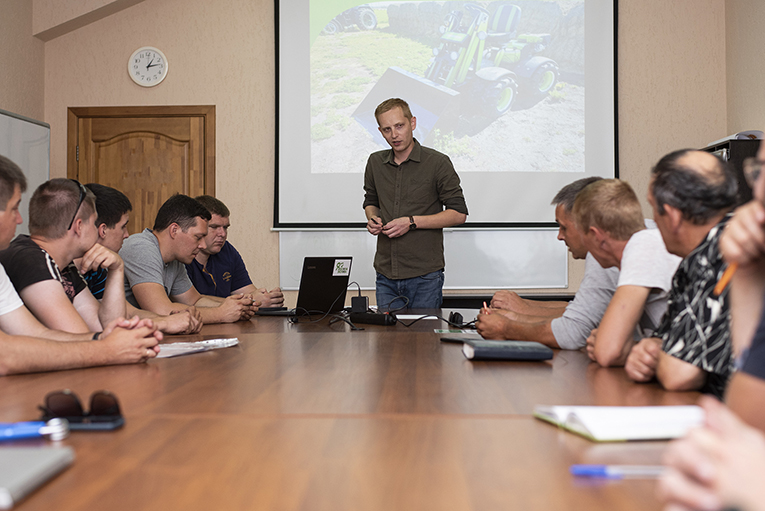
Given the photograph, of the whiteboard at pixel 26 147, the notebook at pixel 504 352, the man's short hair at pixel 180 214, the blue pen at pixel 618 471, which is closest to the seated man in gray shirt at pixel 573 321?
the notebook at pixel 504 352

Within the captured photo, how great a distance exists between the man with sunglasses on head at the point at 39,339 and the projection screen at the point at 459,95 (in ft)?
10.6

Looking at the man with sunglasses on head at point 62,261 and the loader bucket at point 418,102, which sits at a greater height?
the loader bucket at point 418,102

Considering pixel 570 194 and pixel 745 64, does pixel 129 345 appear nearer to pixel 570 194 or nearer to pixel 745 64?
pixel 570 194

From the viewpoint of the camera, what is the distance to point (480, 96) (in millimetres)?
4898

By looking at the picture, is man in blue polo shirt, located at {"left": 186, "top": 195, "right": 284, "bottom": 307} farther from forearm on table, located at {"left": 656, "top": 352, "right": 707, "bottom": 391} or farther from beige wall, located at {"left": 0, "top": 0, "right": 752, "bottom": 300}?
forearm on table, located at {"left": 656, "top": 352, "right": 707, "bottom": 391}

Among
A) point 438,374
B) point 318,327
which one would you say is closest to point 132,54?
point 318,327

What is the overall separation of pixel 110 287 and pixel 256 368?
3.75ft

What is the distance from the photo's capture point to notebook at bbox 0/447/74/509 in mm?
642

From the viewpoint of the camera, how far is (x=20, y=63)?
15.4 feet

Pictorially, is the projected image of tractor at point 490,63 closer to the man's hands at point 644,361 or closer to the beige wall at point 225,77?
the beige wall at point 225,77

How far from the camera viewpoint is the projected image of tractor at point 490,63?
16.0 ft

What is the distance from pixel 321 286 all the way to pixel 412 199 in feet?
2.94

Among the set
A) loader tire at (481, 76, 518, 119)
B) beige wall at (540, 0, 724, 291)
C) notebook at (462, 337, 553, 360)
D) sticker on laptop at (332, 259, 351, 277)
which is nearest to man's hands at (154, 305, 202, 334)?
sticker on laptop at (332, 259, 351, 277)

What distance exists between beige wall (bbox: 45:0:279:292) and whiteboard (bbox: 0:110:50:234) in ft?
2.33
